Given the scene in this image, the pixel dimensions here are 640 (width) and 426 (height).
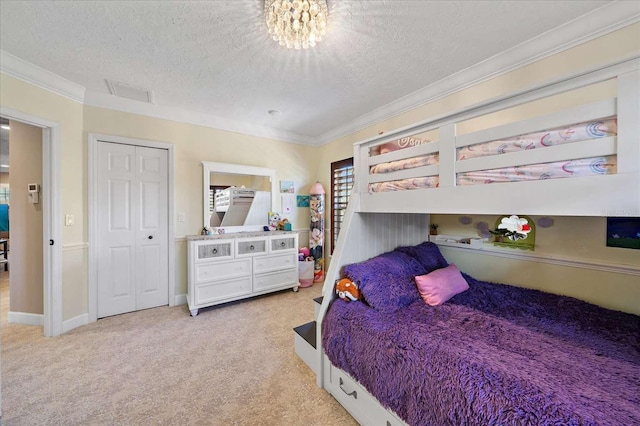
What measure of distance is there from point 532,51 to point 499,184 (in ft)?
5.23

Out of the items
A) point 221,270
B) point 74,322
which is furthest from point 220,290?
point 74,322

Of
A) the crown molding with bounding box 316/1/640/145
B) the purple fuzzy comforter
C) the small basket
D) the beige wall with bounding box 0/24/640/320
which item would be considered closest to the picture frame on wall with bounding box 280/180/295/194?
the beige wall with bounding box 0/24/640/320

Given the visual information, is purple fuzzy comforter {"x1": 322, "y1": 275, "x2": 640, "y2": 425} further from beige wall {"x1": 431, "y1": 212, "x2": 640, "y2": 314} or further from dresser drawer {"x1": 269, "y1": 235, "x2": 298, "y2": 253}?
dresser drawer {"x1": 269, "y1": 235, "x2": 298, "y2": 253}

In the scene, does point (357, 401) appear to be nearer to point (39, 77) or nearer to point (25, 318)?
point (25, 318)

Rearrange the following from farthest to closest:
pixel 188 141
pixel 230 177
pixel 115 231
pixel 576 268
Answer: pixel 230 177 < pixel 188 141 < pixel 115 231 < pixel 576 268

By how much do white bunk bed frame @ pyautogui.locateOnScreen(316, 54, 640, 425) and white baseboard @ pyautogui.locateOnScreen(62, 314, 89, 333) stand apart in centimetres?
269

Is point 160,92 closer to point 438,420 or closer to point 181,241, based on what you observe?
point 181,241

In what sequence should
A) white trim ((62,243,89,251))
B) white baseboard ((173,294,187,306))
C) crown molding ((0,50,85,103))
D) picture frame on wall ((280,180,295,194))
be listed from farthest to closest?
picture frame on wall ((280,180,295,194)) < white baseboard ((173,294,187,306)) < white trim ((62,243,89,251)) < crown molding ((0,50,85,103))

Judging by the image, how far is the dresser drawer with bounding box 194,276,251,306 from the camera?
2872 millimetres

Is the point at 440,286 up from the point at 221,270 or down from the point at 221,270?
up

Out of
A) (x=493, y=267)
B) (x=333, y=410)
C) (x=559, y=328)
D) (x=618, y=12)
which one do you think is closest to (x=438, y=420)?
(x=333, y=410)

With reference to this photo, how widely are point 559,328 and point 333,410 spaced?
143 centimetres

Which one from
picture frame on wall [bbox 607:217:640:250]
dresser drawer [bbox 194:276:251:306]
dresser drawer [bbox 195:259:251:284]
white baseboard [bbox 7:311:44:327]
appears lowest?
white baseboard [bbox 7:311:44:327]

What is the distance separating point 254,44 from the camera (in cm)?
192
